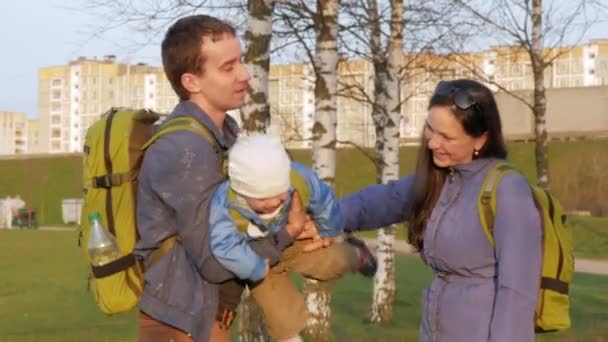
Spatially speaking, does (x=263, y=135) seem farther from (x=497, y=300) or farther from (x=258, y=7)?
(x=258, y=7)

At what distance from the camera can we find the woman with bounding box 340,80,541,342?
3809 mm

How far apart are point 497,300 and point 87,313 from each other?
→ 1622 centimetres

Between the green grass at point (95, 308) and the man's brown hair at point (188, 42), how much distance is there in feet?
34.2

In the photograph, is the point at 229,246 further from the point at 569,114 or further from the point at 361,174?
the point at 569,114

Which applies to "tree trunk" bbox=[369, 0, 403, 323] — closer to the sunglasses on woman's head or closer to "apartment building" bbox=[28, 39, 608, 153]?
"apartment building" bbox=[28, 39, 608, 153]

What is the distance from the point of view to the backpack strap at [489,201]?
3912 millimetres

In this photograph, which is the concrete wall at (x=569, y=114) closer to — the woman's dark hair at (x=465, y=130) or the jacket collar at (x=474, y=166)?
the woman's dark hair at (x=465, y=130)

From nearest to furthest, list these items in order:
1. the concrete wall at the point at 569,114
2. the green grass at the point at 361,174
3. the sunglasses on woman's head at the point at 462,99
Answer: the sunglasses on woman's head at the point at 462,99, the green grass at the point at 361,174, the concrete wall at the point at 569,114

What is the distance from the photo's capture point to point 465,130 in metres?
4.06

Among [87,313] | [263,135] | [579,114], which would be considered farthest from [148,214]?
[579,114]

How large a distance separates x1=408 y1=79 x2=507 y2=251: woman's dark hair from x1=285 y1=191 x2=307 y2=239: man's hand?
2.60ft

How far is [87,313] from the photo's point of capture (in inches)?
761

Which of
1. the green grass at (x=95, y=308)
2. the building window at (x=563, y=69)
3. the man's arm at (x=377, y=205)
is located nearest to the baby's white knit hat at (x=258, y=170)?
the man's arm at (x=377, y=205)

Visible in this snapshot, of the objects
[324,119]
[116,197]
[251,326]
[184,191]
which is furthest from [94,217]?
[324,119]
